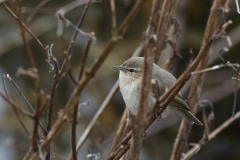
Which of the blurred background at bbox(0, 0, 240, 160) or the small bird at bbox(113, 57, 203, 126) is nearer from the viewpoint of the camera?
the small bird at bbox(113, 57, 203, 126)

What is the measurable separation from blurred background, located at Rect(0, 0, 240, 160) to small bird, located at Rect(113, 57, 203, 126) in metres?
1.94

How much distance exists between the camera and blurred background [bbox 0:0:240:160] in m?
5.12

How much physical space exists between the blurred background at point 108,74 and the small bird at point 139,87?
1.94 metres

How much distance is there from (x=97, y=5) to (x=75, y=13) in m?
0.50

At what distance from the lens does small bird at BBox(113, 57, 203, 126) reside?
9.20ft

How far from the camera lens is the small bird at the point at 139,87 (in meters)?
2.80

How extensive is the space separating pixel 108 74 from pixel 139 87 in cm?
270

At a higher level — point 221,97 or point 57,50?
point 57,50

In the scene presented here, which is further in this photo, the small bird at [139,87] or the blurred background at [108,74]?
the blurred background at [108,74]

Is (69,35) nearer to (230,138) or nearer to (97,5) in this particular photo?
(97,5)

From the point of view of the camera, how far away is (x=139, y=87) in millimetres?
2951

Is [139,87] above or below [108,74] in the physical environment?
below

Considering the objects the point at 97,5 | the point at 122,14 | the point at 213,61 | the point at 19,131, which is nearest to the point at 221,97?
the point at 213,61

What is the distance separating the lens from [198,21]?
590 cm
